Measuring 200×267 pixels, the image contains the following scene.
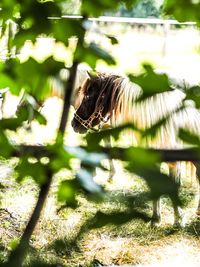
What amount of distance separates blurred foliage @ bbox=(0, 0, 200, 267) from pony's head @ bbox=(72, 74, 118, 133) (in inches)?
85.0

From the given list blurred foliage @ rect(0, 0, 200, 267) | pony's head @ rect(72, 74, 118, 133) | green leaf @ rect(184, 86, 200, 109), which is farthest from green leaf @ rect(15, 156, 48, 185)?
pony's head @ rect(72, 74, 118, 133)

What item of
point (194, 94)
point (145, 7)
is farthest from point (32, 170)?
point (145, 7)

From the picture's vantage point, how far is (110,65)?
1.27ft

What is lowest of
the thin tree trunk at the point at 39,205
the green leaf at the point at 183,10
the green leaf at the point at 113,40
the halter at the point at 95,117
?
the thin tree trunk at the point at 39,205

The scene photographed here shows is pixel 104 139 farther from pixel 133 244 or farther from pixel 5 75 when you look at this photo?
pixel 133 244

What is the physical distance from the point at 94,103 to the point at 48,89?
232 centimetres

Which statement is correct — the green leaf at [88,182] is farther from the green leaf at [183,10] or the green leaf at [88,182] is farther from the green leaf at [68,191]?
the green leaf at [183,10]

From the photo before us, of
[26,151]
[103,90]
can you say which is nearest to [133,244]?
[103,90]

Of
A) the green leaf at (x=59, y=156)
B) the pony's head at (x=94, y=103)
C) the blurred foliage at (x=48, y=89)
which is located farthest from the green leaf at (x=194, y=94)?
the pony's head at (x=94, y=103)

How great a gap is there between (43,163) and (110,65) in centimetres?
10

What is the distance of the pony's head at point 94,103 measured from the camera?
2621 millimetres

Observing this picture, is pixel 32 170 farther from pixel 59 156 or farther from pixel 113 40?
pixel 113 40

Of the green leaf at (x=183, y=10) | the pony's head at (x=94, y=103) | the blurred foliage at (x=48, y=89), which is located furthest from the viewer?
the pony's head at (x=94, y=103)

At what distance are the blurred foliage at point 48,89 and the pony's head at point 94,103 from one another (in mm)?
2160
